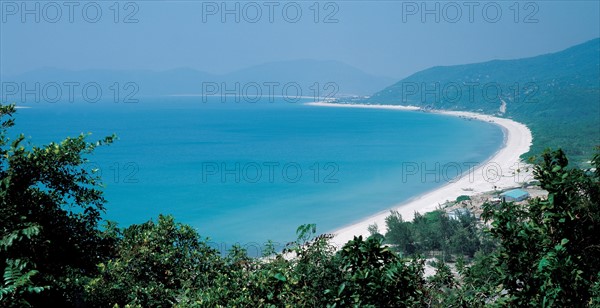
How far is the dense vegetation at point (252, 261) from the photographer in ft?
13.4

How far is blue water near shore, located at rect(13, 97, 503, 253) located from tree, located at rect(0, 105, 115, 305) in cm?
1376

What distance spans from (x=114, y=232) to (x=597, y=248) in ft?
21.7

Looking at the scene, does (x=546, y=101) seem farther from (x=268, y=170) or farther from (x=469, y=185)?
(x=469, y=185)

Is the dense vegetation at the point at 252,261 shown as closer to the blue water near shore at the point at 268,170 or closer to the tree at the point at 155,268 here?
the tree at the point at 155,268

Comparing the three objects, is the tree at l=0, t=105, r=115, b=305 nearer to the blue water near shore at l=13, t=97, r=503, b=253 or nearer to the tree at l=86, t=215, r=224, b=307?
the tree at l=86, t=215, r=224, b=307

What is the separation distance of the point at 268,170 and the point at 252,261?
5635 centimetres

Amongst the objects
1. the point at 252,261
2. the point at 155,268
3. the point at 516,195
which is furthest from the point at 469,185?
the point at 155,268

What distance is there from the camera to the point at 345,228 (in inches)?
1375

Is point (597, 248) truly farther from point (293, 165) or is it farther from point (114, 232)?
point (293, 165)

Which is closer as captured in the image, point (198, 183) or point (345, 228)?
point (345, 228)

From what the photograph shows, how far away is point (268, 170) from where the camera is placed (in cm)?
6372

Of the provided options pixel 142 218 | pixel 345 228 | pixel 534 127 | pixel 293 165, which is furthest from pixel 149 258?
pixel 534 127

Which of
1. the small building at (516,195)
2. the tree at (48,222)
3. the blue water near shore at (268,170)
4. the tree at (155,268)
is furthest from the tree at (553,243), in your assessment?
the small building at (516,195)

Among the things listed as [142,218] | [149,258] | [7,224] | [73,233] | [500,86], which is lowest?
[142,218]
